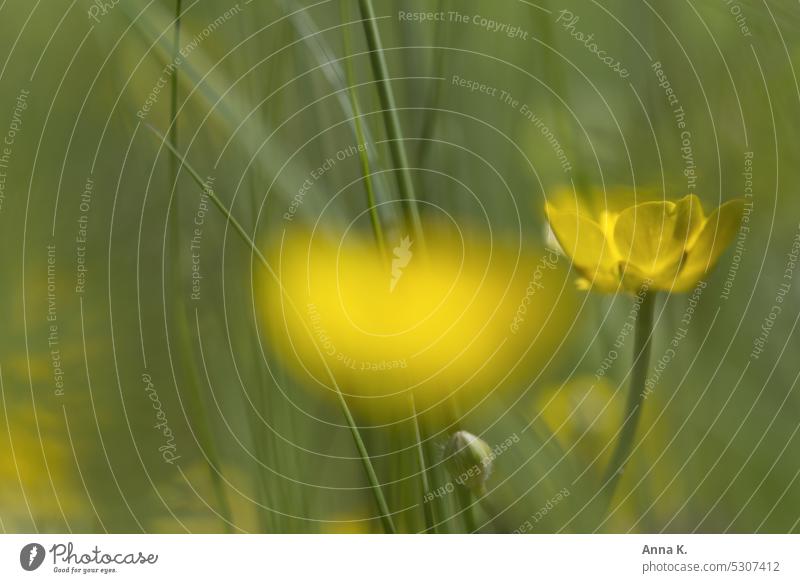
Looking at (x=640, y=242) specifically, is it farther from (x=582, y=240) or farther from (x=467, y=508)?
(x=467, y=508)

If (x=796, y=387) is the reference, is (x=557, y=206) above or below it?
above

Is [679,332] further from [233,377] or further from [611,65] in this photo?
[233,377]

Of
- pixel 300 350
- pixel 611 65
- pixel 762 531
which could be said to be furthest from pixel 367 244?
pixel 762 531

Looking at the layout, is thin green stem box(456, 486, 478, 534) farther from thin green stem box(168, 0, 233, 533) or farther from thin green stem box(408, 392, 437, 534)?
thin green stem box(168, 0, 233, 533)

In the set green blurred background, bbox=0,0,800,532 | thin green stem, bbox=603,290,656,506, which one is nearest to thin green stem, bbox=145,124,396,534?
green blurred background, bbox=0,0,800,532
